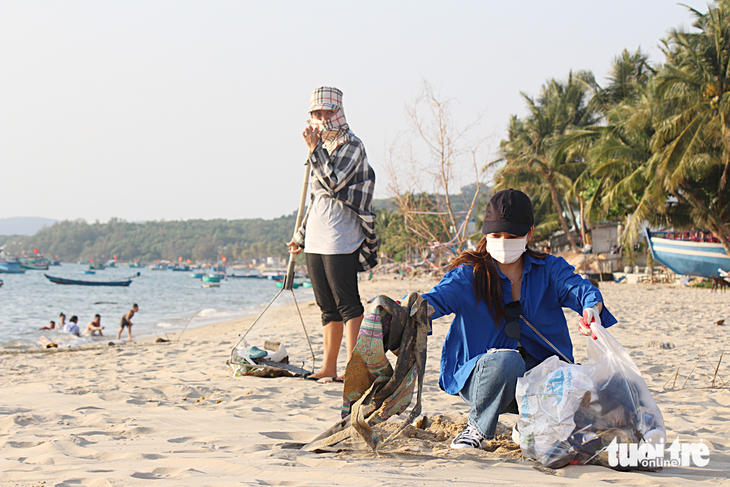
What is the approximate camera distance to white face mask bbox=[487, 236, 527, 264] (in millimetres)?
2275

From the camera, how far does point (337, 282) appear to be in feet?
11.7

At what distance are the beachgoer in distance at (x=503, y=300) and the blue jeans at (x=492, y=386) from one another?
1 cm

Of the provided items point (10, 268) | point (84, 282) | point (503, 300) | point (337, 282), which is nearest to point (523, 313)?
point (503, 300)

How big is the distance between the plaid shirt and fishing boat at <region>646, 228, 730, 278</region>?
58.8 ft

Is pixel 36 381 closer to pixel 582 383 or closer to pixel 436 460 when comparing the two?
pixel 436 460

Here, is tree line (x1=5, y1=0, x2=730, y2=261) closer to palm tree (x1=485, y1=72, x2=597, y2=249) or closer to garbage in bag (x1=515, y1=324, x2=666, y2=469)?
palm tree (x1=485, y1=72, x2=597, y2=249)

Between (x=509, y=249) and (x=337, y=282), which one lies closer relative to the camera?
(x=509, y=249)

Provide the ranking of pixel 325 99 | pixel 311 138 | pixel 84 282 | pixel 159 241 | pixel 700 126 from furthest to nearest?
pixel 159 241 → pixel 84 282 → pixel 700 126 → pixel 325 99 → pixel 311 138

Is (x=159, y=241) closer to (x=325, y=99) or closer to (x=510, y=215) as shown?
(x=325, y=99)

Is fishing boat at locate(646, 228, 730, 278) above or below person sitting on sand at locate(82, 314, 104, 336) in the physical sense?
above

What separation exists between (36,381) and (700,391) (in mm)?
4801

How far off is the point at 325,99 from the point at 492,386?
232cm

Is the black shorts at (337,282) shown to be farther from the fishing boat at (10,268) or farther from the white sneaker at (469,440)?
the fishing boat at (10,268)

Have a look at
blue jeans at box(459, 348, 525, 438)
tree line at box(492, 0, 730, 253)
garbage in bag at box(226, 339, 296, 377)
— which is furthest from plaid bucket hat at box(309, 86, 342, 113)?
tree line at box(492, 0, 730, 253)
